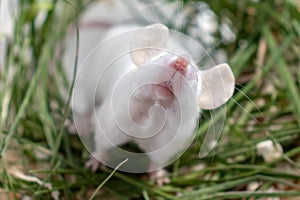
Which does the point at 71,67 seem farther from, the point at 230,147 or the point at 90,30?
the point at 230,147

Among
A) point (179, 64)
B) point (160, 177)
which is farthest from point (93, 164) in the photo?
point (179, 64)

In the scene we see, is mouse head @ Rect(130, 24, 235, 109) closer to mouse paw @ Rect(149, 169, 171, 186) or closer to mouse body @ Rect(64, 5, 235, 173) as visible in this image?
mouse body @ Rect(64, 5, 235, 173)

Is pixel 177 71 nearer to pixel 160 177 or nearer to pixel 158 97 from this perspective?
pixel 158 97

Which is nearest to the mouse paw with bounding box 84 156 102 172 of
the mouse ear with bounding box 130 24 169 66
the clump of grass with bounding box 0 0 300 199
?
the clump of grass with bounding box 0 0 300 199

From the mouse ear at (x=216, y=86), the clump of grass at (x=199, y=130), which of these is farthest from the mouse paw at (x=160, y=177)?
the mouse ear at (x=216, y=86)

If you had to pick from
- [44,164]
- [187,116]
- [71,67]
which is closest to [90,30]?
[71,67]

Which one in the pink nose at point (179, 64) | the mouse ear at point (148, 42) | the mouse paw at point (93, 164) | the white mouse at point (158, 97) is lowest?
the mouse paw at point (93, 164)

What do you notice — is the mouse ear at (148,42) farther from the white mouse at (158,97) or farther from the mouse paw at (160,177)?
the mouse paw at (160,177)
